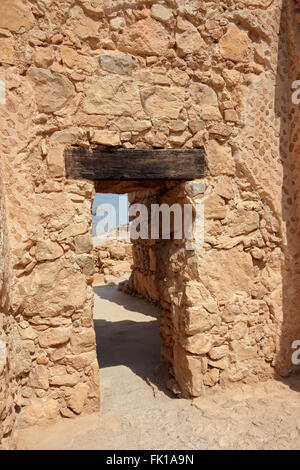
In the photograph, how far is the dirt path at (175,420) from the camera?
254 centimetres

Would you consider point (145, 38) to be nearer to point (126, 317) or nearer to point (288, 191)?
point (288, 191)

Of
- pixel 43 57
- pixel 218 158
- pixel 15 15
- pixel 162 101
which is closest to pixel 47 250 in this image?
pixel 43 57

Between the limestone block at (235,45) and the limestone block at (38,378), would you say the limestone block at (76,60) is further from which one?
the limestone block at (38,378)

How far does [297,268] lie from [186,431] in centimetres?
196

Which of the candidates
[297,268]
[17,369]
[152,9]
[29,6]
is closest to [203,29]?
[152,9]

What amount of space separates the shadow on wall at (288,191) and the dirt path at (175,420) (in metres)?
0.45

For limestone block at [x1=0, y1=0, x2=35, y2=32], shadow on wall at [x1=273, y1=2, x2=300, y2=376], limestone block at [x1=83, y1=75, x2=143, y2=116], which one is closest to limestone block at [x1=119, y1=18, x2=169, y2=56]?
limestone block at [x1=83, y1=75, x2=143, y2=116]

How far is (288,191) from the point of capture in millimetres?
3432

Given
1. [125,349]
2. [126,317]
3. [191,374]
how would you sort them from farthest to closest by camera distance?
[126,317] < [125,349] < [191,374]

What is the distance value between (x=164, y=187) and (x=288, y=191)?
1318 mm

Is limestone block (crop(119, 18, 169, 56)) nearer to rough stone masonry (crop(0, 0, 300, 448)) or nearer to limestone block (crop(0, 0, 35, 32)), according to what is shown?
rough stone masonry (crop(0, 0, 300, 448))

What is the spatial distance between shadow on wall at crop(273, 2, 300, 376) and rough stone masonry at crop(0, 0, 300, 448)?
0.05 feet

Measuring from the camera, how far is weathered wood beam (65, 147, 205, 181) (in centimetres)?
286

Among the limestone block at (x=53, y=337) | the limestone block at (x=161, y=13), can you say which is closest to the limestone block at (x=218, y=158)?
the limestone block at (x=161, y=13)
